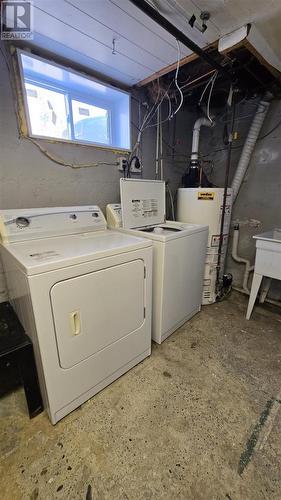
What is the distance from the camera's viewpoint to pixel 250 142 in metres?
2.29

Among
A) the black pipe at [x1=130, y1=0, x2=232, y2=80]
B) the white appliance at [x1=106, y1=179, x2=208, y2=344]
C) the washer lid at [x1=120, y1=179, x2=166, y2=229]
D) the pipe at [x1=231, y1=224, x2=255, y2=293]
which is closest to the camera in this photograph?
the black pipe at [x1=130, y1=0, x2=232, y2=80]

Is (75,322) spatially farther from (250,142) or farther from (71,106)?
(250,142)

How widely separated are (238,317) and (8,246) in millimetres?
2158

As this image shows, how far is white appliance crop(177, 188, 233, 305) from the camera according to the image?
213 cm

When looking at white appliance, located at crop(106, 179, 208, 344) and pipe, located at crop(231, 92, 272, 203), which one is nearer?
white appliance, located at crop(106, 179, 208, 344)

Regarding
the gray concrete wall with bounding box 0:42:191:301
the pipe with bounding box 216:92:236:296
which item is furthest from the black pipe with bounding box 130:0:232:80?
the gray concrete wall with bounding box 0:42:191:301

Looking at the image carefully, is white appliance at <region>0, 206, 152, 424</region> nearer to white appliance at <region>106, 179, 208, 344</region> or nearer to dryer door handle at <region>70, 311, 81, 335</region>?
dryer door handle at <region>70, 311, 81, 335</region>

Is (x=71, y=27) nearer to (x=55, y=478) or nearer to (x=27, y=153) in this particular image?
(x=27, y=153)

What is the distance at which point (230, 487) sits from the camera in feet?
3.07

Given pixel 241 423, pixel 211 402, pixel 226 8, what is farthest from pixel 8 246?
pixel 226 8

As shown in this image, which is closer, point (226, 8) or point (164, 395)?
point (226, 8)

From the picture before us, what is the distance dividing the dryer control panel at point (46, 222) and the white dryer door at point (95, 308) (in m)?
0.61

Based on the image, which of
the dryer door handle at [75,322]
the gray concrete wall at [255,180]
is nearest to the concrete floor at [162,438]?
the dryer door handle at [75,322]

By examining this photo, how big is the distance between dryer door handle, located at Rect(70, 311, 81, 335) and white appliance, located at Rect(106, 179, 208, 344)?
27.2 inches
